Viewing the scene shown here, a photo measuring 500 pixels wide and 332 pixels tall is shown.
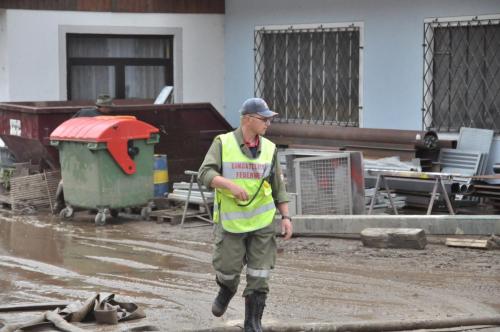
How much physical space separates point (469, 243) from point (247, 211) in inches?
164

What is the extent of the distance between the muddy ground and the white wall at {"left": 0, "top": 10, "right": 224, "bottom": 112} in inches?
184

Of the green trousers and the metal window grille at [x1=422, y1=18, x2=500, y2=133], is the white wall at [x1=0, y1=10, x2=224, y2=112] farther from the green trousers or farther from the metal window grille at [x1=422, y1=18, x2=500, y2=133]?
the green trousers

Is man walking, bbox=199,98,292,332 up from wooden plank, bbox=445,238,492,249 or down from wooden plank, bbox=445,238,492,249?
up

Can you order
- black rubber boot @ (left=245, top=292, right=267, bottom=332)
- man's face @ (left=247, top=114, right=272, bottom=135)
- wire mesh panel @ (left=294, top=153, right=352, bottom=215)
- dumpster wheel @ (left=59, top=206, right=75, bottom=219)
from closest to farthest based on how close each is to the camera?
black rubber boot @ (left=245, top=292, right=267, bottom=332)
man's face @ (left=247, top=114, right=272, bottom=135)
wire mesh panel @ (left=294, top=153, right=352, bottom=215)
dumpster wheel @ (left=59, top=206, right=75, bottom=219)

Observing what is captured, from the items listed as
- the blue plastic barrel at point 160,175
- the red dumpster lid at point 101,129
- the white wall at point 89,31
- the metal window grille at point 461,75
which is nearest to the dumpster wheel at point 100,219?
the red dumpster lid at point 101,129

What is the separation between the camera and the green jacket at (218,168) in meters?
7.17

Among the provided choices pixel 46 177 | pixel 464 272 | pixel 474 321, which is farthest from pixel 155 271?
pixel 46 177

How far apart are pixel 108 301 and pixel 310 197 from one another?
4395 millimetres

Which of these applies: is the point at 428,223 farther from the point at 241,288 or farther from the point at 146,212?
the point at 146,212

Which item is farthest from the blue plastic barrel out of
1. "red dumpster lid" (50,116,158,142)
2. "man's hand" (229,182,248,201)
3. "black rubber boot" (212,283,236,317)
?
"man's hand" (229,182,248,201)

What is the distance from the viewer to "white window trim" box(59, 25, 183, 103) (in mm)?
17000

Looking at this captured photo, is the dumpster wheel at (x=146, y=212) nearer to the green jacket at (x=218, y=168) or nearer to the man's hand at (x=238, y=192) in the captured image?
the green jacket at (x=218, y=168)

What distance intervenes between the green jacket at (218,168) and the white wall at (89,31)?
9801mm

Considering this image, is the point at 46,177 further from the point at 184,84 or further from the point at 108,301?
the point at 108,301
